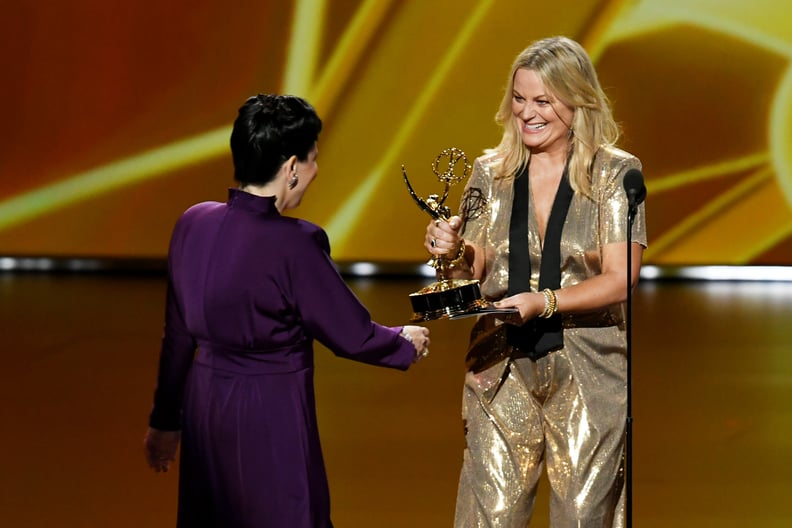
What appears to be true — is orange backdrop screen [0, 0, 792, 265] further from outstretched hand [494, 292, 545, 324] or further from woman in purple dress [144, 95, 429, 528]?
woman in purple dress [144, 95, 429, 528]

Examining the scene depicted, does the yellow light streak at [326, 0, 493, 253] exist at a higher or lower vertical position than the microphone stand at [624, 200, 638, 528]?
higher

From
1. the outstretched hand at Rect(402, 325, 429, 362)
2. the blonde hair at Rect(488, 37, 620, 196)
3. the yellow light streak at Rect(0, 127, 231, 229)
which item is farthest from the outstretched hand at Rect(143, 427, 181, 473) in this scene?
the yellow light streak at Rect(0, 127, 231, 229)

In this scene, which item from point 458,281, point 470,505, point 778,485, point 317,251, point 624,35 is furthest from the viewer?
point 624,35

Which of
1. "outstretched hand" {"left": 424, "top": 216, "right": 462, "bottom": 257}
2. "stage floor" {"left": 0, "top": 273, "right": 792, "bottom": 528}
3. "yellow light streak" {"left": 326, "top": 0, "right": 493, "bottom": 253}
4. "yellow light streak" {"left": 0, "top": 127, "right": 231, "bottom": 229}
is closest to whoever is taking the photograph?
"outstretched hand" {"left": 424, "top": 216, "right": 462, "bottom": 257}

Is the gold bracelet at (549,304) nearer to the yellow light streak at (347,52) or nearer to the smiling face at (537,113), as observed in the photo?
the smiling face at (537,113)

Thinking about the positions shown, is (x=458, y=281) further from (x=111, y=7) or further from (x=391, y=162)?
(x=111, y=7)

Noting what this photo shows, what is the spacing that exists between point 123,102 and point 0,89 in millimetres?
1054

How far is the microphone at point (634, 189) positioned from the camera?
2.65 meters

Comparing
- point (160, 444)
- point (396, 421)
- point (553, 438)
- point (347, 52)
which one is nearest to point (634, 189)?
point (553, 438)

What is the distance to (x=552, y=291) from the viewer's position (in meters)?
2.90

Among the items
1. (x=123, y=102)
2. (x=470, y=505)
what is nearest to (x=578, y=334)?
(x=470, y=505)

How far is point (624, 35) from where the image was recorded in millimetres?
9734

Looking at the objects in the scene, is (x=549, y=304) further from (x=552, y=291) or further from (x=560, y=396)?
(x=560, y=396)

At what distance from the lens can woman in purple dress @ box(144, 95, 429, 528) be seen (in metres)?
2.57
